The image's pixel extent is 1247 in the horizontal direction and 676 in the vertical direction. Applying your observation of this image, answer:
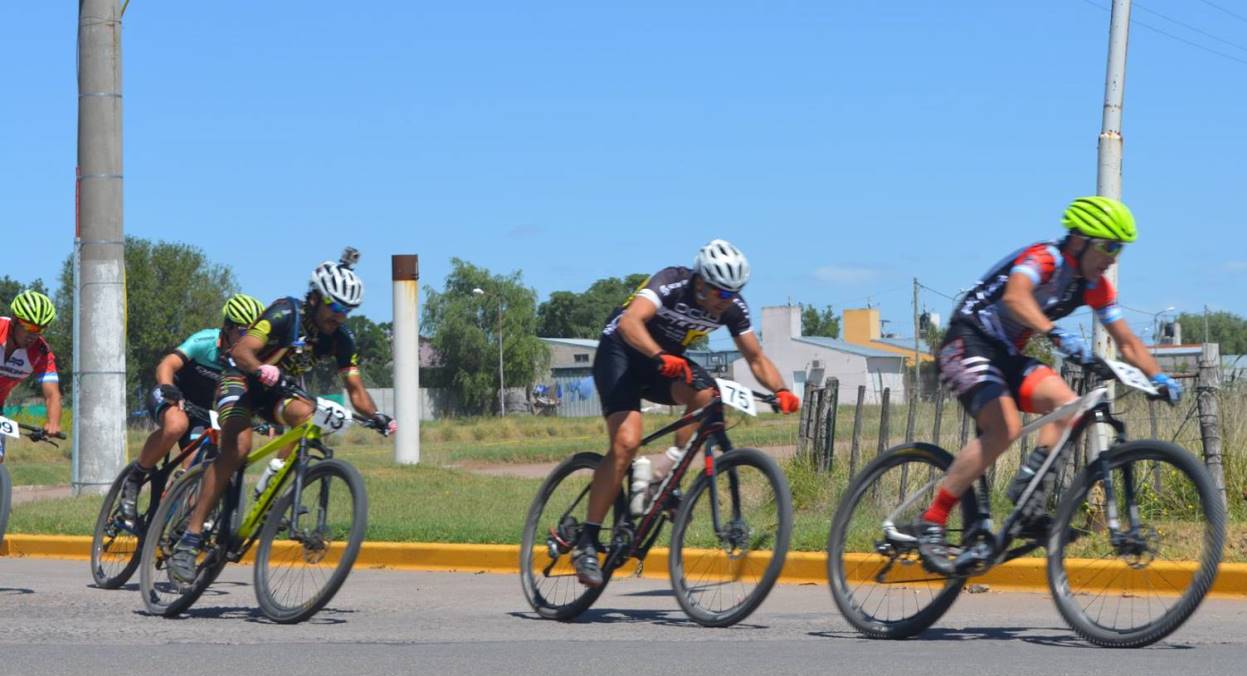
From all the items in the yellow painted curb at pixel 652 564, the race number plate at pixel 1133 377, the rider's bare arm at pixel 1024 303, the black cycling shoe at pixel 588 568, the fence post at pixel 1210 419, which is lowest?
the yellow painted curb at pixel 652 564

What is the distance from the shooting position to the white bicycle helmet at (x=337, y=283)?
25.8 feet

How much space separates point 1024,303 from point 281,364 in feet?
12.3

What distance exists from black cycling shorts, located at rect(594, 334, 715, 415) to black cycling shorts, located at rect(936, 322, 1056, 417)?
4.09ft

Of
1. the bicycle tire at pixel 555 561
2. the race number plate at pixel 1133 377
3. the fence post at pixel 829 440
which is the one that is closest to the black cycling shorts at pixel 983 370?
the race number plate at pixel 1133 377

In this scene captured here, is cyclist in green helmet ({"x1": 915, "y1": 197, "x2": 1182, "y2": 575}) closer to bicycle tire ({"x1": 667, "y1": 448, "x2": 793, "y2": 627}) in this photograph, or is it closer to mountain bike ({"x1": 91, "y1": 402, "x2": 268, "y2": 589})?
bicycle tire ({"x1": 667, "y1": 448, "x2": 793, "y2": 627})

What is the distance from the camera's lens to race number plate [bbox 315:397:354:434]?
26.1 ft

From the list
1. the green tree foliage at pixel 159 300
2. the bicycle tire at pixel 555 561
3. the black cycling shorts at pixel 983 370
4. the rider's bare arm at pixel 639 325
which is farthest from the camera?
the green tree foliage at pixel 159 300

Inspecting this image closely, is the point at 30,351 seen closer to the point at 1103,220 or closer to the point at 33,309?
the point at 33,309

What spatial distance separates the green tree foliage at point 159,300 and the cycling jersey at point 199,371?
75124 mm

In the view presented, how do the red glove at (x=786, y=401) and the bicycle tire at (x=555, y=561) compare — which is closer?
the red glove at (x=786, y=401)

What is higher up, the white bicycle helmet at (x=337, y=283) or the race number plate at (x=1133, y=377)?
the white bicycle helmet at (x=337, y=283)

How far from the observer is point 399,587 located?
9.92 m

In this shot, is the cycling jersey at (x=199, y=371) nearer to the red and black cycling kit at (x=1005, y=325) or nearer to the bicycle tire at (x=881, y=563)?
the bicycle tire at (x=881, y=563)

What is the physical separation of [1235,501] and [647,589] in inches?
162
